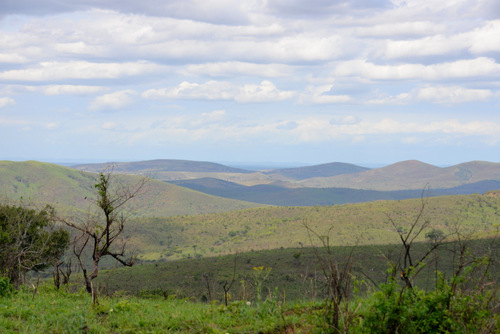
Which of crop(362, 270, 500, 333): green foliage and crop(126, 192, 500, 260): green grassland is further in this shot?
crop(126, 192, 500, 260): green grassland

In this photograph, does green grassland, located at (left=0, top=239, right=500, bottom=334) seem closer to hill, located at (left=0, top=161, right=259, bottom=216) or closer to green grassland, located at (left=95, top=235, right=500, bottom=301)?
green grassland, located at (left=95, top=235, right=500, bottom=301)

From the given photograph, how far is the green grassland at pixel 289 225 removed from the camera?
79.1 m

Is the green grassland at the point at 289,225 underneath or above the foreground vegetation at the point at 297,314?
underneath

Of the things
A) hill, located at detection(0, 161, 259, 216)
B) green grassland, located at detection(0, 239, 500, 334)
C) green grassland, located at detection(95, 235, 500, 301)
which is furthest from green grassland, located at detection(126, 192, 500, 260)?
hill, located at detection(0, 161, 259, 216)

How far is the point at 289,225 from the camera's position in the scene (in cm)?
9438

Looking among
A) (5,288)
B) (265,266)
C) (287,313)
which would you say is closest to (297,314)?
(287,313)

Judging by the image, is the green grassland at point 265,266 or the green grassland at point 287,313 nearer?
the green grassland at point 287,313

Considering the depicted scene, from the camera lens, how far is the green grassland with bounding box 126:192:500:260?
7912 centimetres

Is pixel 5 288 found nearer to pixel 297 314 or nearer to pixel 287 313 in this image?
pixel 287 313

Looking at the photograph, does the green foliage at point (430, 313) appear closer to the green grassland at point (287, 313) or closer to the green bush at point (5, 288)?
the green grassland at point (287, 313)

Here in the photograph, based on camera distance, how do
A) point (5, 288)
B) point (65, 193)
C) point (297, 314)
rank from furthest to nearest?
point (65, 193) → point (5, 288) → point (297, 314)

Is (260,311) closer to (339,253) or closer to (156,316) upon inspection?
(156,316)

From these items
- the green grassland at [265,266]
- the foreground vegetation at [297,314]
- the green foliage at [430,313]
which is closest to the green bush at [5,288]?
the foreground vegetation at [297,314]

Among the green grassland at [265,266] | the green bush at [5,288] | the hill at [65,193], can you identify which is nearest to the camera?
the green bush at [5,288]
